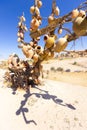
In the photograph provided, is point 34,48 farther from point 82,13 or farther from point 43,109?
point 43,109

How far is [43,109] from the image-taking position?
5816 mm

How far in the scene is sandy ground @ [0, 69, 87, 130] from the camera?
16.8 ft

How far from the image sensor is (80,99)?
652 cm

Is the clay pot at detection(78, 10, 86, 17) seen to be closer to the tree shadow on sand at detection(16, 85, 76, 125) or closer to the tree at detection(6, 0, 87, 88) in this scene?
the tree at detection(6, 0, 87, 88)

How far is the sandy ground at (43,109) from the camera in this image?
513 centimetres

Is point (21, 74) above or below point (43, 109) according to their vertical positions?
above

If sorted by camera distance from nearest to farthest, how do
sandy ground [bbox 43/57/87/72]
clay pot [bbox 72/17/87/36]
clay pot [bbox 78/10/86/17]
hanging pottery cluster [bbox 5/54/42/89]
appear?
clay pot [bbox 72/17/87/36] < clay pot [bbox 78/10/86/17] < hanging pottery cluster [bbox 5/54/42/89] < sandy ground [bbox 43/57/87/72]

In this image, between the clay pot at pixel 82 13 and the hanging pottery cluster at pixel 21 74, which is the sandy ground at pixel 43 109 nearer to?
the hanging pottery cluster at pixel 21 74

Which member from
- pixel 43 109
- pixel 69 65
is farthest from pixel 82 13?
pixel 69 65

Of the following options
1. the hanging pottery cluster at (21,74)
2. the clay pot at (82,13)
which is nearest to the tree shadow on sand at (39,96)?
the hanging pottery cluster at (21,74)

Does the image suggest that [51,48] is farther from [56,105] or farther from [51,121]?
[56,105]

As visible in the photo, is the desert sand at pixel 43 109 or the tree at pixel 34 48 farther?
the desert sand at pixel 43 109

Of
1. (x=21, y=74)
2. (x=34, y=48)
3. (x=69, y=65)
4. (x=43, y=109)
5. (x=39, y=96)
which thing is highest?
(x=34, y=48)

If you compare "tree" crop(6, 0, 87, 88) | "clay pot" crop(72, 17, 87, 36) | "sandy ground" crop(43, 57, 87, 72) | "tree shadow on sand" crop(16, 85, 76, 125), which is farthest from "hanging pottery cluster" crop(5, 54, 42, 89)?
"sandy ground" crop(43, 57, 87, 72)
